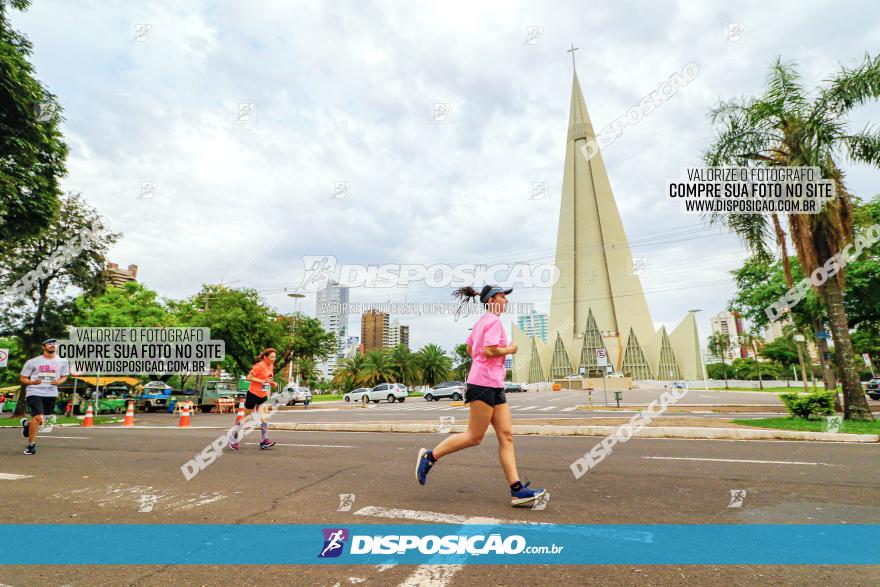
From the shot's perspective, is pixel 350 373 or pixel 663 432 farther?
pixel 350 373

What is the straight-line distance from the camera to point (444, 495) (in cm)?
450

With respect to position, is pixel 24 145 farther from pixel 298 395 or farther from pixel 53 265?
pixel 298 395

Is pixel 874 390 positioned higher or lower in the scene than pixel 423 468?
lower

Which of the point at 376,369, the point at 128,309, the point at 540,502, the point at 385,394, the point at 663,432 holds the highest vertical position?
the point at 128,309

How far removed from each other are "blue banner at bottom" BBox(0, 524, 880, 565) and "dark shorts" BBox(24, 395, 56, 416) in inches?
207

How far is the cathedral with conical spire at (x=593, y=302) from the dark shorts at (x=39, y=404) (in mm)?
80074

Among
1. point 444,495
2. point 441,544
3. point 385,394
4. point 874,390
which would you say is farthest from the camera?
point 385,394

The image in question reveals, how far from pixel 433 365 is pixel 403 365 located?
6633 millimetres

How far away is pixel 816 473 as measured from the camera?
5.50 meters

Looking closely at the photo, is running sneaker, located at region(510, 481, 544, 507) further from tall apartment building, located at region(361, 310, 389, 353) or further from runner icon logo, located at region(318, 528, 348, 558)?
tall apartment building, located at region(361, 310, 389, 353)

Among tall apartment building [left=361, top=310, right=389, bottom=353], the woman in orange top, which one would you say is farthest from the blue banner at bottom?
tall apartment building [left=361, top=310, right=389, bottom=353]

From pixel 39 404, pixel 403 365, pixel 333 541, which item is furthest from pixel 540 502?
pixel 403 365

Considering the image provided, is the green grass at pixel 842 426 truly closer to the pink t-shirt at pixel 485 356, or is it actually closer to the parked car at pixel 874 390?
the pink t-shirt at pixel 485 356

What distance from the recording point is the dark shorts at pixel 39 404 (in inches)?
305
